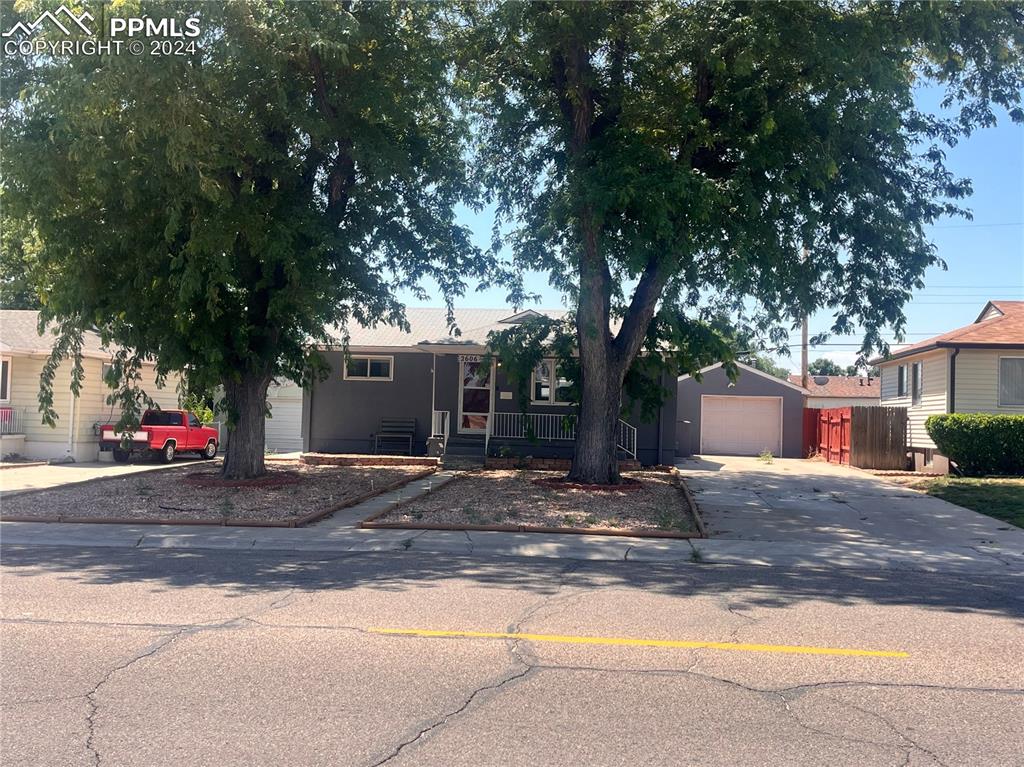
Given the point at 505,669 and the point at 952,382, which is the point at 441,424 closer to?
the point at 952,382

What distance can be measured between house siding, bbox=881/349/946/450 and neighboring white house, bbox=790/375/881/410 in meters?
20.3

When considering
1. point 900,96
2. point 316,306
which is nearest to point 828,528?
point 900,96

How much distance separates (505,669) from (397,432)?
19.6 m

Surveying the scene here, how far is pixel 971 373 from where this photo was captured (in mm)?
22891

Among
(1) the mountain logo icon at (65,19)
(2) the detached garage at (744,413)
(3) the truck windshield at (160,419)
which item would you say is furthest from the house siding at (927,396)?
(1) the mountain logo icon at (65,19)

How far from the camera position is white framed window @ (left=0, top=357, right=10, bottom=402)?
2384 centimetres

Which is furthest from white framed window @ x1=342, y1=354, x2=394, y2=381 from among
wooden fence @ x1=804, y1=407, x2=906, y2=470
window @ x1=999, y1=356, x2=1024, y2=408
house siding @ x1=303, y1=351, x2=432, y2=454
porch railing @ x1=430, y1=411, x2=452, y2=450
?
window @ x1=999, y1=356, x2=1024, y2=408

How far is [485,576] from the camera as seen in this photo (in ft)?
31.0

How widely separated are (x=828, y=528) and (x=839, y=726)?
8980mm

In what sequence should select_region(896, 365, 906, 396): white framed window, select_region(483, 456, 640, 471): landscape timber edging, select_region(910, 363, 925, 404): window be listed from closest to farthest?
select_region(483, 456, 640, 471): landscape timber edging < select_region(910, 363, 925, 404): window < select_region(896, 365, 906, 396): white framed window

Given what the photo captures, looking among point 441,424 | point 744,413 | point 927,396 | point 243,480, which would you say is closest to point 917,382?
point 927,396

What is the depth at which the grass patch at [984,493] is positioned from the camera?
1518 centimetres

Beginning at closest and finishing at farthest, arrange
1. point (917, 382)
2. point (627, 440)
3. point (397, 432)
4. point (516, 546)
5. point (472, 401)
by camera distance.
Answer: point (516, 546) → point (627, 440) → point (472, 401) → point (397, 432) → point (917, 382)

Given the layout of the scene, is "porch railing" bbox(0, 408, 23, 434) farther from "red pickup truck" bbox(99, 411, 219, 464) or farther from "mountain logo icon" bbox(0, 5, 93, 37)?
"mountain logo icon" bbox(0, 5, 93, 37)
